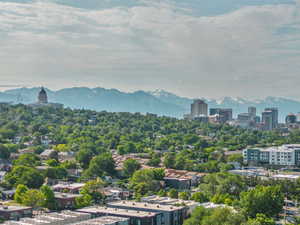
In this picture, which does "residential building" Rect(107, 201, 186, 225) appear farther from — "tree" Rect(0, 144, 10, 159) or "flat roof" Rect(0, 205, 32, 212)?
"tree" Rect(0, 144, 10, 159)

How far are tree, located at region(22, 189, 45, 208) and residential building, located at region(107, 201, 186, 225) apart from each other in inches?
162

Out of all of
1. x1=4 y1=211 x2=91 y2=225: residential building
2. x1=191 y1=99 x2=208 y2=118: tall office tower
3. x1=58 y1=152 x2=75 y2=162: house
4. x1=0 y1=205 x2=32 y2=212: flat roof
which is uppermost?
x1=191 y1=99 x2=208 y2=118: tall office tower

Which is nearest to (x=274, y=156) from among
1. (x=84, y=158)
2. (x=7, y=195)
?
(x=84, y=158)

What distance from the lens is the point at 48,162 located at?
44750mm

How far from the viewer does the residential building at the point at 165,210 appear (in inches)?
949

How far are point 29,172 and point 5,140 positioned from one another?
2482cm

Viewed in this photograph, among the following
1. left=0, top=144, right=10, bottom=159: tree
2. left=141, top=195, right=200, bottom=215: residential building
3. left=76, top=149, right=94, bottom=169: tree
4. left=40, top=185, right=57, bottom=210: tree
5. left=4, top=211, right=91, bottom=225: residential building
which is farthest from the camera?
left=0, top=144, right=10, bottom=159: tree

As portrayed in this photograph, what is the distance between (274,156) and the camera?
59375 millimetres

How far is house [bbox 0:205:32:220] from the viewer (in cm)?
2486

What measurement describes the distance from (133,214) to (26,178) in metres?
13.5

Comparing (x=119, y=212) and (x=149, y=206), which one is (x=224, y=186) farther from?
(x=119, y=212)

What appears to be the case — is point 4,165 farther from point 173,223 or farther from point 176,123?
point 176,123

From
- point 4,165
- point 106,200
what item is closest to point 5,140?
point 4,165

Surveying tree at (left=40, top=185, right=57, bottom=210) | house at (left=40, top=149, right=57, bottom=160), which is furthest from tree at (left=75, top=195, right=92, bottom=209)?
house at (left=40, top=149, right=57, bottom=160)
